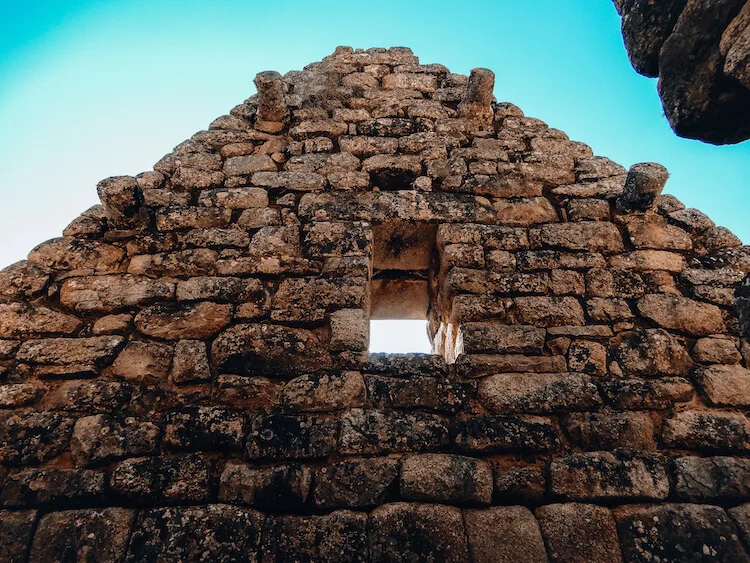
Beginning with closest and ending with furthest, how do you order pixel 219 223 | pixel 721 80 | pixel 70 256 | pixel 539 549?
pixel 721 80 < pixel 539 549 < pixel 70 256 < pixel 219 223

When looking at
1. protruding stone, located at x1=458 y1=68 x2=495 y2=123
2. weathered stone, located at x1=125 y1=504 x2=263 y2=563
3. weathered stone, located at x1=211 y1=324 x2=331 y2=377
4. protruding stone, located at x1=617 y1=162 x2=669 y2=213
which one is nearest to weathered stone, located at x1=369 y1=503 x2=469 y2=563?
weathered stone, located at x1=125 y1=504 x2=263 y2=563

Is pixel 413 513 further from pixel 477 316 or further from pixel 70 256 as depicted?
pixel 70 256

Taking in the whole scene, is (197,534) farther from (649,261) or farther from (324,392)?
(649,261)

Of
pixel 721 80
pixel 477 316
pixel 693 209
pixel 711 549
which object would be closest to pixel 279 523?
pixel 477 316

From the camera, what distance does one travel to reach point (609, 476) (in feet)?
6.45

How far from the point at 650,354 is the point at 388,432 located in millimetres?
1500

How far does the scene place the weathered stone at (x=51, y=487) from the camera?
1.88 metres

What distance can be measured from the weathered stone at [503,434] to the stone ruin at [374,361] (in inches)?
0.5

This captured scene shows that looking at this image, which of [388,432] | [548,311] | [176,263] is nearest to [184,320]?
[176,263]

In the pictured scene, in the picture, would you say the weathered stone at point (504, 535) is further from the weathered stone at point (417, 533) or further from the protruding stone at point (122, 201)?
the protruding stone at point (122, 201)

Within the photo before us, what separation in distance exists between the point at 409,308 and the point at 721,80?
2.35 meters

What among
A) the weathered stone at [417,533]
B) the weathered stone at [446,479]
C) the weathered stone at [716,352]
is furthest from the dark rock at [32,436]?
the weathered stone at [716,352]

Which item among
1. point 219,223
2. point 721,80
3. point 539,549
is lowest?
point 539,549

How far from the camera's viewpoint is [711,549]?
1.78 meters
